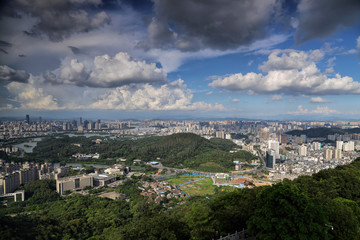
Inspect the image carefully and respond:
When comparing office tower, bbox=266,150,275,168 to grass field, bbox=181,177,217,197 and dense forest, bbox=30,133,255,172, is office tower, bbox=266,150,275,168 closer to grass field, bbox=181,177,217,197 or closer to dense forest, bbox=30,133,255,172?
dense forest, bbox=30,133,255,172

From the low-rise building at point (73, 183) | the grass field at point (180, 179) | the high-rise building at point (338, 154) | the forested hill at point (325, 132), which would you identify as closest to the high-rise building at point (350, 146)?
the high-rise building at point (338, 154)

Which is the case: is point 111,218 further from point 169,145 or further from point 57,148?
point 57,148

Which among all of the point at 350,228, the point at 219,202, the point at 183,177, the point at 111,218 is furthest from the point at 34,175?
the point at 350,228

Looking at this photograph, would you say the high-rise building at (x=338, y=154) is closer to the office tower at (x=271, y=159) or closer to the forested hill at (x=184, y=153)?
the office tower at (x=271, y=159)

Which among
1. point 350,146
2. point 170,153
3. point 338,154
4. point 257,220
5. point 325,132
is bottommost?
point 170,153

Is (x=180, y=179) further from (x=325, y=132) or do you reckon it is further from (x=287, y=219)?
(x=325, y=132)

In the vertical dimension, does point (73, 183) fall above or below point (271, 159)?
below

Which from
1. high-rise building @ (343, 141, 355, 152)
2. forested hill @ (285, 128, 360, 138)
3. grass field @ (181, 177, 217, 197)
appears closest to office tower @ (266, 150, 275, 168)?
grass field @ (181, 177, 217, 197)

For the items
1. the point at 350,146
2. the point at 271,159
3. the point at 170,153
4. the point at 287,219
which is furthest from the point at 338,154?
the point at 287,219
